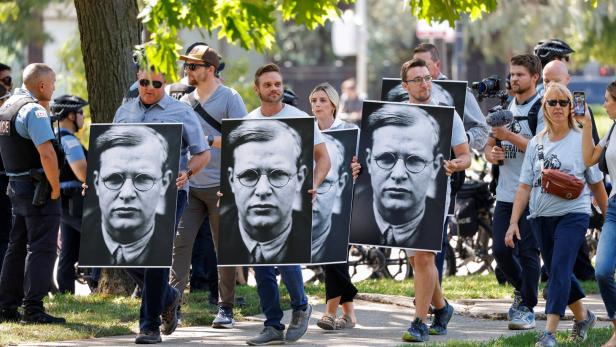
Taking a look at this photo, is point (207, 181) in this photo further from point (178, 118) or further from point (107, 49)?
point (107, 49)

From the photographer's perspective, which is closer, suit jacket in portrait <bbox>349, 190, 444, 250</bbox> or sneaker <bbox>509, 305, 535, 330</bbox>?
suit jacket in portrait <bbox>349, 190, 444, 250</bbox>

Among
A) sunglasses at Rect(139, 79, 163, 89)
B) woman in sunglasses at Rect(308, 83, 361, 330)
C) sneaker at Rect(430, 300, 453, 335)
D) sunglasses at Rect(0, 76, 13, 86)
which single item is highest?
sunglasses at Rect(0, 76, 13, 86)

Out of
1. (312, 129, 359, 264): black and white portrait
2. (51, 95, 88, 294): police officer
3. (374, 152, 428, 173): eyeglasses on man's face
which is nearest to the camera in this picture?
(374, 152, 428, 173): eyeglasses on man's face

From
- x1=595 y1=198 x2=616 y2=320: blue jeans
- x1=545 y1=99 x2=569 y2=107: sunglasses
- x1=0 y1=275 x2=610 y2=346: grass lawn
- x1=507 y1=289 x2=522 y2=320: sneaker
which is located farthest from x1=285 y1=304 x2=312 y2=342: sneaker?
x1=545 y1=99 x2=569 y2=107: sunglasses

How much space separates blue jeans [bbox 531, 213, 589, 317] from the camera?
30.6ft

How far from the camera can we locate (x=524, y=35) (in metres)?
49.7

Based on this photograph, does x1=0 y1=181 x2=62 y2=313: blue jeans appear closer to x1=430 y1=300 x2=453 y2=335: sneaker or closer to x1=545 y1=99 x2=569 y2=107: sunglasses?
x1=430 y1=300 x2=453 y2=335: sneaker

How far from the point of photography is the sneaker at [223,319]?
1074cm

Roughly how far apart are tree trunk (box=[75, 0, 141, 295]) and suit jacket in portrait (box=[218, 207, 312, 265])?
115 inches

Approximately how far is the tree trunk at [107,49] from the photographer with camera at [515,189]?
11.2 feet

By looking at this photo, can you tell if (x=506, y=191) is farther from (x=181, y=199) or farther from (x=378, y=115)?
(x=181, y=199)

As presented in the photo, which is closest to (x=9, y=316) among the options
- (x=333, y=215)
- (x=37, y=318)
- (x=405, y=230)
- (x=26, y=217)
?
(x=37, y=318)

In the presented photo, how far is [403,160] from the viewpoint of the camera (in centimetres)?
995

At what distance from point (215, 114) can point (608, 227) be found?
3119 mm
